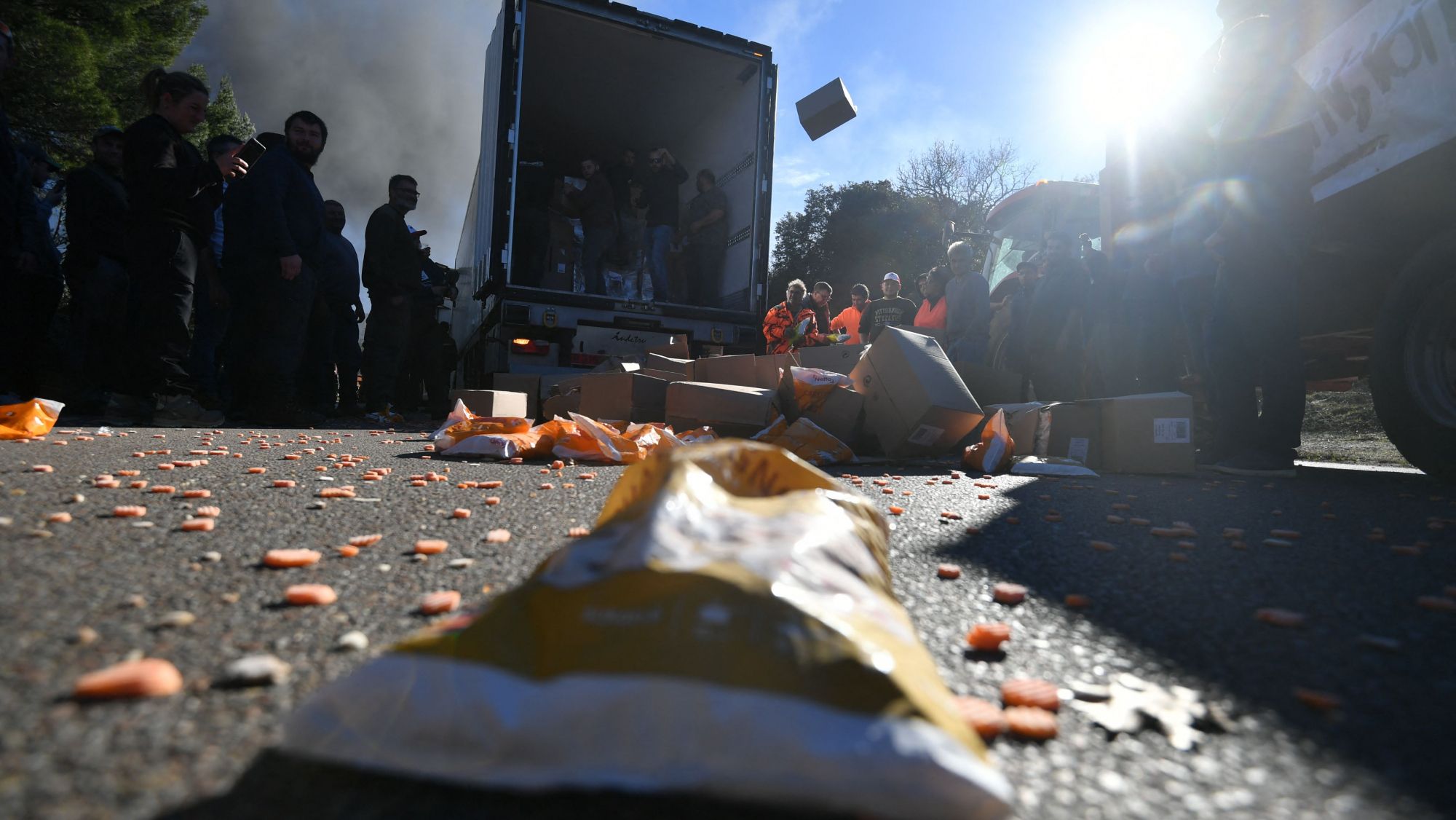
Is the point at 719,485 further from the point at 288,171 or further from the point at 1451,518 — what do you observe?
the point at 288,171

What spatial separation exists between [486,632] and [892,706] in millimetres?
405

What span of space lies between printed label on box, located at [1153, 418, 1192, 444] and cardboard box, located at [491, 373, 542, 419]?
15.1ft

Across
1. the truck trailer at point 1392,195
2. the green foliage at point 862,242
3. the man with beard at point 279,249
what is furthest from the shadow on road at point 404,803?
the green foliage at point 862,242

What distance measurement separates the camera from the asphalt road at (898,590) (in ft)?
2.22

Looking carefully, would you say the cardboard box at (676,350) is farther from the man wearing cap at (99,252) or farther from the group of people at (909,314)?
the man wearing cap at (99,252)

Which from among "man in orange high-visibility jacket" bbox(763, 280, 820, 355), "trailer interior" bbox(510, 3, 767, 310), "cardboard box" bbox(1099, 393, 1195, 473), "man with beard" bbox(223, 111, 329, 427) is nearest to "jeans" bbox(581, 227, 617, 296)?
"trailer interior" bbox(510, 3, 767, 310)

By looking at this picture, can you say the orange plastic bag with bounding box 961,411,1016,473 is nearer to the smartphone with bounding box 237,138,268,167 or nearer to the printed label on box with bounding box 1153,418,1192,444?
the printed label on box with bounding box 1153,418,1192,444

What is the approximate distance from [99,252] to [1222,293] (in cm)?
729

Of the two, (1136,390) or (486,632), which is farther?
(1136,390)

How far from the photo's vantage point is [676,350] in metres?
6.59

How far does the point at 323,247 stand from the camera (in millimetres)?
4891

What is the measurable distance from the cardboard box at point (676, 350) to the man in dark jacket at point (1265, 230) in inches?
164

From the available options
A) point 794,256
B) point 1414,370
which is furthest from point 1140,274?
point 794,256

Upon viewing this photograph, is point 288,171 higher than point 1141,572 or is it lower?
higher
